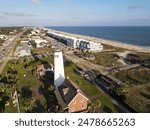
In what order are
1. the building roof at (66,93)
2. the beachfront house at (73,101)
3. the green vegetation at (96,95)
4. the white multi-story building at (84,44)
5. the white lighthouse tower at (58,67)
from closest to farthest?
1. the beachfront house at (73,101)
2. the building roof at (66,93)
3. the green vegetation at (96,95)
4. the white lighthouse tower at (58,67)
5. the white multi-story building at (84,44)

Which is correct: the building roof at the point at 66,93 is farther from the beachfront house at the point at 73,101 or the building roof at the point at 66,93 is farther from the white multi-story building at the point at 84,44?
the white multi-story building at the point at 84,44

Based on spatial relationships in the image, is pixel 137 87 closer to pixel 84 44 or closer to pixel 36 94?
pixel 36 94

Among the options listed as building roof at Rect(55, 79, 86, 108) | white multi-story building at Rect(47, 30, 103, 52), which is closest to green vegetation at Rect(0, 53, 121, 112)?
building roof at Rect(55, 79, 86, 108)

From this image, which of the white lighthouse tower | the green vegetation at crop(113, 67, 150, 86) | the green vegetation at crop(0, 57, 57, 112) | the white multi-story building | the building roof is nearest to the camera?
the building roof

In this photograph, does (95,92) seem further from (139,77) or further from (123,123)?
(123,123)

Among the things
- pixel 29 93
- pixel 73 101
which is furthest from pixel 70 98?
pixel 29 93

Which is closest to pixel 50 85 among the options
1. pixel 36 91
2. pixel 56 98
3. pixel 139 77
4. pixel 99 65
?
pixel 36 91

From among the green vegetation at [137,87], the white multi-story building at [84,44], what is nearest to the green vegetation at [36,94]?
the green vegetation at [137,87]

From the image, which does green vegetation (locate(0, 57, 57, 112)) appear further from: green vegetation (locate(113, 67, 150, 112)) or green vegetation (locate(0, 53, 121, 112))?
green vegetation (locate(113, 67, 150, 112))
